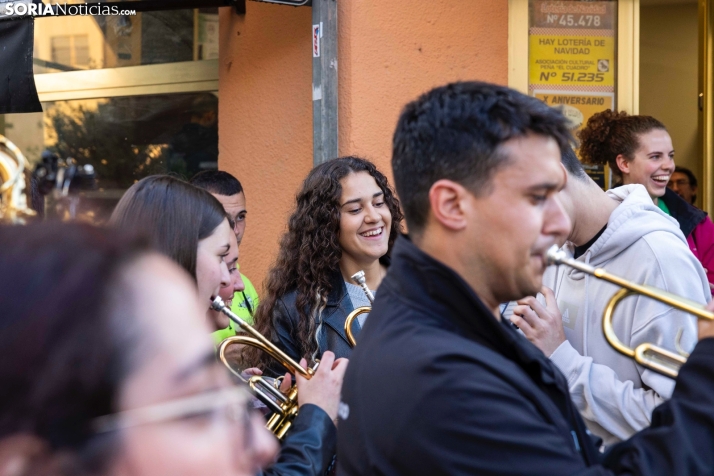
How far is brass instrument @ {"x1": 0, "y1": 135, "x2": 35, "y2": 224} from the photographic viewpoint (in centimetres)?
117

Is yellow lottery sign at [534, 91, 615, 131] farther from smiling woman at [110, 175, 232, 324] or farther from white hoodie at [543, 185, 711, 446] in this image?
smiling woman at [110, 175, 232, 324]

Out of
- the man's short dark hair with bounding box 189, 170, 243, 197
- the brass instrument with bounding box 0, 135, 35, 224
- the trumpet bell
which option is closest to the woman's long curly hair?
the trumpet bell

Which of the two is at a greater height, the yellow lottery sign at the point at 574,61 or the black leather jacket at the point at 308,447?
the yellow lottery sign at the point at 574,61

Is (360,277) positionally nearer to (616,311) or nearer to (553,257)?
(616,311)

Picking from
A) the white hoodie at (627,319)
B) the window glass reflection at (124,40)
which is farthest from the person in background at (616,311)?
the window glass reflection at (124,40)

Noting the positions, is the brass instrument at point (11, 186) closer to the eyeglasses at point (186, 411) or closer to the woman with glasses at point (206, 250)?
the eyeglasses at point (186, 411)

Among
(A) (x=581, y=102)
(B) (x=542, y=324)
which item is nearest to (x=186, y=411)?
(B) (x=542, y=324)

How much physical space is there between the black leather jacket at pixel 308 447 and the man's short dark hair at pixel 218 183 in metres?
2.22

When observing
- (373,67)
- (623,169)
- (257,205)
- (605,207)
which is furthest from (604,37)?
(605,207)

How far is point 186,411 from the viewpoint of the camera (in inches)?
37.1

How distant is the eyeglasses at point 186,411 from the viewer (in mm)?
888

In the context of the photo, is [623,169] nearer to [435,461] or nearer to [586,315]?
[586,315]

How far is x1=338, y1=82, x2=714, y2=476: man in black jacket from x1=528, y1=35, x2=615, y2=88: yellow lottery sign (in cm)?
349

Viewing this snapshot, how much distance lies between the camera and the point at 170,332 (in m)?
0.95
